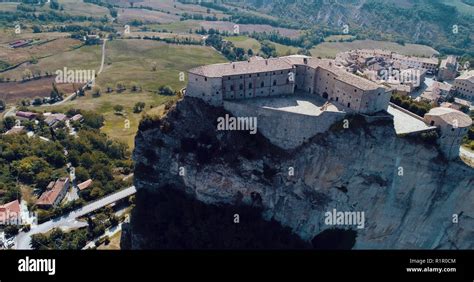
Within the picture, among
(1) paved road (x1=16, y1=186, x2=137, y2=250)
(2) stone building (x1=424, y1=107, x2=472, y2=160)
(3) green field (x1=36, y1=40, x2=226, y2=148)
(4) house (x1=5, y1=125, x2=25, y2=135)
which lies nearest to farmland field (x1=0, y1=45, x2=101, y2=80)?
(3) green field (x1=36, y1=40, x2=226, y2=148)

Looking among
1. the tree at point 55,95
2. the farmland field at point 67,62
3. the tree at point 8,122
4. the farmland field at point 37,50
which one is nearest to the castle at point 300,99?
the tree at point 8,122

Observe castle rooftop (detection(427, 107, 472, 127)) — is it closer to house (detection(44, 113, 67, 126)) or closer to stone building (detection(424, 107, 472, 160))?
Result: stone building (detection(424, 107, 472, 160))

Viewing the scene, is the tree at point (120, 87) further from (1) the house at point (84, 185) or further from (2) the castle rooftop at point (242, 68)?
(2) the castle rooftop at point (242, 68)

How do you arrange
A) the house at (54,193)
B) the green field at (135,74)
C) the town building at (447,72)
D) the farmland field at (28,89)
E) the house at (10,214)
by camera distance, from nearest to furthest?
the house at (10,214) < the house at (54,193) < the town building at (447,72) < the green field at (135,74) < the farmland field at (28,89)

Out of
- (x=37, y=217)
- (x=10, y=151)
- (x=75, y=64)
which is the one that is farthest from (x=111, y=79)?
(x=37, y=217)

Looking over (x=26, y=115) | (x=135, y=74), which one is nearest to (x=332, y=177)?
(x=26, y=115)

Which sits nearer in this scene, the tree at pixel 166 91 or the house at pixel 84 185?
the house at pixel 84 185
